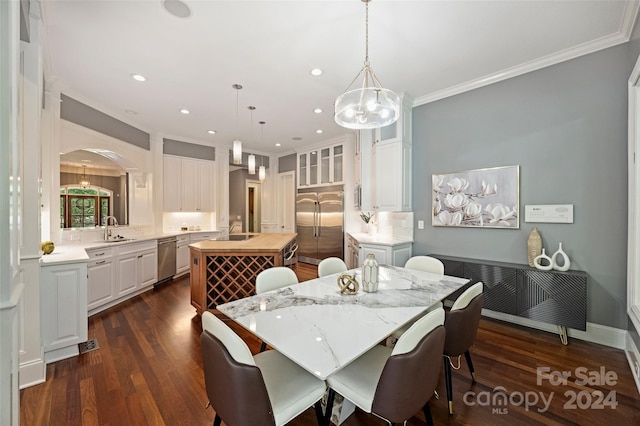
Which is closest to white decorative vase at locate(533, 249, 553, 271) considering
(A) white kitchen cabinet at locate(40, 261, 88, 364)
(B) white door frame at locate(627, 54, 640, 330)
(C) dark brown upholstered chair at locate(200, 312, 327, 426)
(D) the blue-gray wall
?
(D) the blue-gray wall

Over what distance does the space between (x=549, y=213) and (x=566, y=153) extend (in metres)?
0.65

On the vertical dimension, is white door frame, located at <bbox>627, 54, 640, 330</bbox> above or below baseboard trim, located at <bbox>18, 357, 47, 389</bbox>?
above

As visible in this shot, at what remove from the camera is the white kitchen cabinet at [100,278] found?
3362 millimetres

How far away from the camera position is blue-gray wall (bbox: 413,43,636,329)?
8.52ft

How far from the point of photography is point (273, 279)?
2189 mm

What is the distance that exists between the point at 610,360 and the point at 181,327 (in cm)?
421

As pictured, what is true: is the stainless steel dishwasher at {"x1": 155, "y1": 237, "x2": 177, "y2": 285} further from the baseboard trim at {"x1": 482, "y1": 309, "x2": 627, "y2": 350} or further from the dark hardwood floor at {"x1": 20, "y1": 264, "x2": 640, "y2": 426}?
the baseboard trim at {"x1": 482, "y1": 309, "x2": 627, "y2": 350}

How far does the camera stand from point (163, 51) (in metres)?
2.74

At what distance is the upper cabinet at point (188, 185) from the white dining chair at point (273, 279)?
429cm

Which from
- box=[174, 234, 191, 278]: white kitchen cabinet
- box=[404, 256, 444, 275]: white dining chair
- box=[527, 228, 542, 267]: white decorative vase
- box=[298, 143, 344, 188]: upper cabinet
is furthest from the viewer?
box=[298, 143, 344, 188]: upper cabinet

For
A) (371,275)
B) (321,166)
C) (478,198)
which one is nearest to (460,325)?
(371,275)

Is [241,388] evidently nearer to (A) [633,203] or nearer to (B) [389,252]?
(B) [389,252]

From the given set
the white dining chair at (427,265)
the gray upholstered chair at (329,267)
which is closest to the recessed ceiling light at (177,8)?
the gray upholstered chair at (329,267)

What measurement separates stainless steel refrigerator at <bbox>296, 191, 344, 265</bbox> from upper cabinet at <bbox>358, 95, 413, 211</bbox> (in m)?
1.59
